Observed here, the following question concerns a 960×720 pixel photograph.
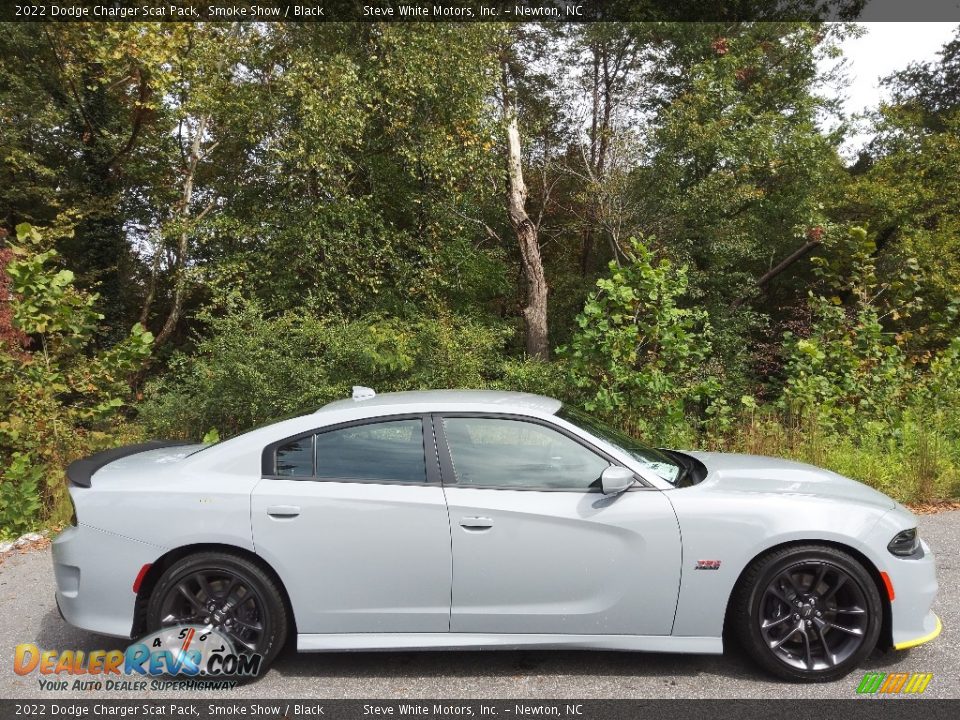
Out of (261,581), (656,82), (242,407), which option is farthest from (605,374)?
(656,82)

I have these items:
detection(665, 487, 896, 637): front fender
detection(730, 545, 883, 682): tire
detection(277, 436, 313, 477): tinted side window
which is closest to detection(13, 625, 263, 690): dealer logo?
detection(277, 436, 313, 477): tinted side window

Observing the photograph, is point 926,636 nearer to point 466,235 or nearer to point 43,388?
A: point 43,388

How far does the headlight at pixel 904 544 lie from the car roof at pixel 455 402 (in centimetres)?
184

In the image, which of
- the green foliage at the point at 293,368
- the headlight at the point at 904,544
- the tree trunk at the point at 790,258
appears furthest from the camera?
the tree trunk at the point at 790,258

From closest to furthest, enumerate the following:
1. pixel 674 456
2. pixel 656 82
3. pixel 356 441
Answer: pixel 356 441 < pixel 674 456 < pixel 656 82

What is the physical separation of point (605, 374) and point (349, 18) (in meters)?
7.97

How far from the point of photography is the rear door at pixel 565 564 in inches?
138

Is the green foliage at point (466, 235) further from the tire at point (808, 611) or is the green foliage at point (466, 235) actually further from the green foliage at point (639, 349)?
the tire at point (808, 611)

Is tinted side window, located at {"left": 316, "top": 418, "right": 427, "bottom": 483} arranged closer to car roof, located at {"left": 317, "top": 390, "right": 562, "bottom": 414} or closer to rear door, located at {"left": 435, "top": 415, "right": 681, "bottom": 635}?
car roof, located at {"left": 317, "top": 390, "right": 562, "bottom": 414}

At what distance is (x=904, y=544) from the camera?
3.60 meters

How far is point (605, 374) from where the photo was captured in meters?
8.86

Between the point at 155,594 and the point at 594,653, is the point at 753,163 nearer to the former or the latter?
the point at 594,653

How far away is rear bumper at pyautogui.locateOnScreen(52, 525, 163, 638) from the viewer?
3.62m

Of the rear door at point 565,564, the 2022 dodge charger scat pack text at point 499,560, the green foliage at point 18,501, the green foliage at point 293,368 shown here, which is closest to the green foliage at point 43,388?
the green foliage at point 18,501
